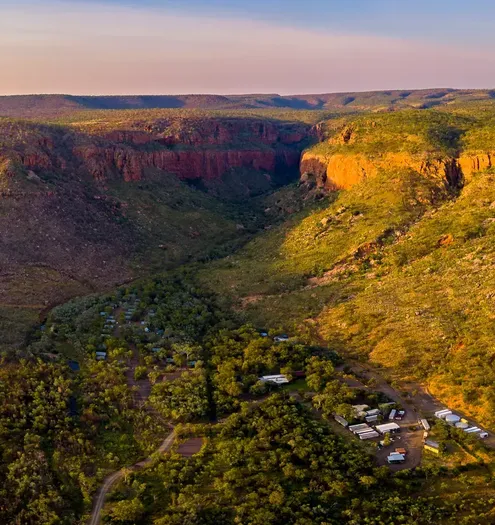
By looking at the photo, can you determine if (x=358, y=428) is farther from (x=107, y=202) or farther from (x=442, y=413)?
(x=107, y=202)

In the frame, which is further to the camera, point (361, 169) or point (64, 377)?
point (361, 169)

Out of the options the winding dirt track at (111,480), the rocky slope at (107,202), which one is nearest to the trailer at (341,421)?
the winding dirt track at (111,480)

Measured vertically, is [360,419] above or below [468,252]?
below

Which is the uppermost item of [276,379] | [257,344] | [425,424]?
[257,344]

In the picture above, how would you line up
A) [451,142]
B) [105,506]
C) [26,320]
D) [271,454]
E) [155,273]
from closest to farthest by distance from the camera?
1. [105,506]
2. [271,454]
3. [26,320]
4. [155,273]
5. [451,142]

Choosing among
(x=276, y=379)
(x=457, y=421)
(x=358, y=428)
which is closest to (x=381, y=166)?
(x=276, y=379)

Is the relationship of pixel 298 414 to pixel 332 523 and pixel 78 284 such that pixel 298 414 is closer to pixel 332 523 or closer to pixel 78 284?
pixel 332 523

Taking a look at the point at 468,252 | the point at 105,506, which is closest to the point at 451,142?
the point at 468,252
